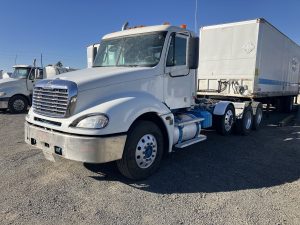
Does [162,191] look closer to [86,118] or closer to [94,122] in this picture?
[94,122]

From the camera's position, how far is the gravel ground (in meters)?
3.63

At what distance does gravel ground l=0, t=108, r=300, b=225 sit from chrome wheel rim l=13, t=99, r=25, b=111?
25.9ft

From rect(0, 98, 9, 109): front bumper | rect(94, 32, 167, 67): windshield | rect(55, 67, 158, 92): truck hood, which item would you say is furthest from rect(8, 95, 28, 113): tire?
rect(55, 67, 158, 92): truck hood

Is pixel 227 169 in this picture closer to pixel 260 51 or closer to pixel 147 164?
pixel 147 164

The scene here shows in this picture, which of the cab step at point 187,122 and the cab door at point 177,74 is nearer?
the cab door at point 177,74

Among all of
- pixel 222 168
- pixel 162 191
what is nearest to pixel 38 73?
pixel 222 168

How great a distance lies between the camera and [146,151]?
4.81m

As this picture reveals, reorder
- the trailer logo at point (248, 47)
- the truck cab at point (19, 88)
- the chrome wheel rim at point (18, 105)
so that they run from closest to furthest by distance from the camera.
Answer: the trailer logo at point (248, 47)
the truck cab at point (19, 88)
the chrome wheel rim at point (18, 105)

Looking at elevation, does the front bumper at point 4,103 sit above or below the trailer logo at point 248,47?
below

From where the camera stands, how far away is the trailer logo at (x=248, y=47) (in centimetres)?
912

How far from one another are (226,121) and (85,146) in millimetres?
5541

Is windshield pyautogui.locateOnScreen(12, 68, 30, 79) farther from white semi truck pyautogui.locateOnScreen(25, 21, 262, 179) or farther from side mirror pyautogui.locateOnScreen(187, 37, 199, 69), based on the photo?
side mirror pyautogui.locateOnScreen(187, 37, 199, 69)

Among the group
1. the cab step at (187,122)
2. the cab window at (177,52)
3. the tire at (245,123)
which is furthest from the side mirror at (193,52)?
the tire at (245,123)

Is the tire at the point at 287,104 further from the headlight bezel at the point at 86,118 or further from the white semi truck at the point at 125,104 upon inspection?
the headlight bezel at the point at 86,118
